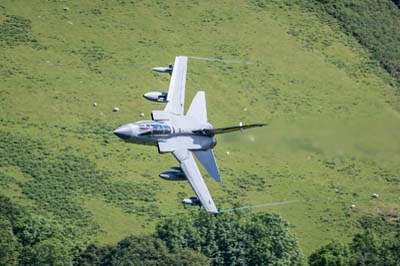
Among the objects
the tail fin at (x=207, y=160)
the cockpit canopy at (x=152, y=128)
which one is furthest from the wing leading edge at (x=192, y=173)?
the cockpit canopy at (x=152, y=128)

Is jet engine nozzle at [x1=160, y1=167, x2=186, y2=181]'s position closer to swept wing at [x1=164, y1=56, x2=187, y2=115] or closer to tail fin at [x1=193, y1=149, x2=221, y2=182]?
tail fin at [x1=193, y1=149, x2=221, y2=182]

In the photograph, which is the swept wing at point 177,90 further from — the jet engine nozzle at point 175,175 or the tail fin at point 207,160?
the jet engine nozzle at point 175,175

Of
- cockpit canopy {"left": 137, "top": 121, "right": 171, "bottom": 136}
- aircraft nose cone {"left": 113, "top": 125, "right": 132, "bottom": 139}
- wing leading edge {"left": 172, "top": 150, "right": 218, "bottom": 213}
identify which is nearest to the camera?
aircraft nose cone {"left": 113, "top": 125, "right": 132, "bottom": 139}

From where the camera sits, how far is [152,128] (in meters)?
143

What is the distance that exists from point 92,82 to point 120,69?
156 inches

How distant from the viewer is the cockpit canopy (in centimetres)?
14250

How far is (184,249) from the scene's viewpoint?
176m

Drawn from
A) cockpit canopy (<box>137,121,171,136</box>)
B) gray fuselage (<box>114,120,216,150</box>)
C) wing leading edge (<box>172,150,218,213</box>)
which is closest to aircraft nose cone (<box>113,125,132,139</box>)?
gray fuselage (<box>114,120,216,150</box>)

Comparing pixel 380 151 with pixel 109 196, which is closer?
pixel 380 151

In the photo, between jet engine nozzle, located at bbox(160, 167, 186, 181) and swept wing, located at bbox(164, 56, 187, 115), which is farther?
swept wing, located at bbox(164, 56, 187, 115)

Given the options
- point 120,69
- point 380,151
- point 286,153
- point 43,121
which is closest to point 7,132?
point 43,121

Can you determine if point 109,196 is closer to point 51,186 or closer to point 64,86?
point 51,186

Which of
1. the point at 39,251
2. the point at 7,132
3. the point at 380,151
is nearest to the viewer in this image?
the point at 380,151

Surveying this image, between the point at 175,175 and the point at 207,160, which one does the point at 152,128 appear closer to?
the point at 175,175
